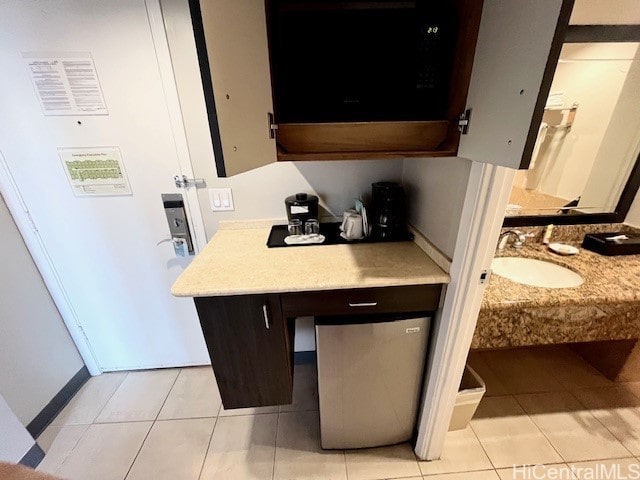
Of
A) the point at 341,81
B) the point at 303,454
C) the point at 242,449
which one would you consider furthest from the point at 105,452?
the point at 341,81

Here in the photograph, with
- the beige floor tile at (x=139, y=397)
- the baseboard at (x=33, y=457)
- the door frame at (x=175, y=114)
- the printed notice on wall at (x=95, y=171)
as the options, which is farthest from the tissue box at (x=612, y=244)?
the baseboard at (x=33, y=457)

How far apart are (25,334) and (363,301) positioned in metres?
1.81

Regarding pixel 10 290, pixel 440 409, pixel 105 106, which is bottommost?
pixel 440 409

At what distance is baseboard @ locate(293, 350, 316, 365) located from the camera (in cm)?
183

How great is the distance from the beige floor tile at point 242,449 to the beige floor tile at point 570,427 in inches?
57.5

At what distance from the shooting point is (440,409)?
1.15 m

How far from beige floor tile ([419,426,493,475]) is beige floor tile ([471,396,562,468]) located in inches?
1.6

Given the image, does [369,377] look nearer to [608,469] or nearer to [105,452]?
[608,469]

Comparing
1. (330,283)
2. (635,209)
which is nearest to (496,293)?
(330,283)

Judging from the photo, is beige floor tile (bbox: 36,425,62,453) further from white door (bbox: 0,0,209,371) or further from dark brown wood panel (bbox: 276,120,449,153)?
dark brown wood panel (bbox: 276,120,449,153)

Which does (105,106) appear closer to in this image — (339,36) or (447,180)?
(339,36)

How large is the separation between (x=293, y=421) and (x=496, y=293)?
4.16 ft

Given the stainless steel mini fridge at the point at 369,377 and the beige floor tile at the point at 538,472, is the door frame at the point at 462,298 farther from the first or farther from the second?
the beige floor tile at the point at 538,472

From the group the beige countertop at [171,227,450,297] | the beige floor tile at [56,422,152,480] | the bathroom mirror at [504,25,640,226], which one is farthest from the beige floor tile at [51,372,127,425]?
the bathroom mirror at [504,25,640,226]
